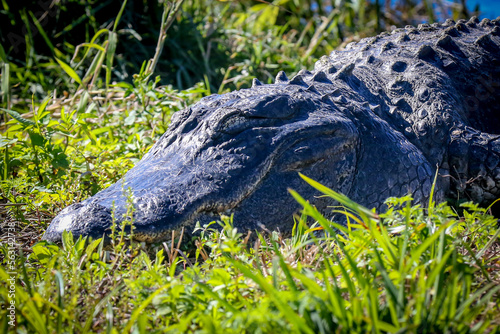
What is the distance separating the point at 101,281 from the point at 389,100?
2.33 m

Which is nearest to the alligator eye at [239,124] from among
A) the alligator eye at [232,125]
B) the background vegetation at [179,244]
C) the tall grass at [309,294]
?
the alligator eye at [232,125]

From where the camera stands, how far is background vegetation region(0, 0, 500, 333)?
1293mm

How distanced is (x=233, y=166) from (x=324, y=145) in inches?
21.6

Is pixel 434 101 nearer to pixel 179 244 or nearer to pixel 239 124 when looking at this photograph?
pixel 239 124

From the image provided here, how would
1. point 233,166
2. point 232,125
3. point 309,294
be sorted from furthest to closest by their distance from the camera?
point 232,125 < point 233,166 < point 309,294

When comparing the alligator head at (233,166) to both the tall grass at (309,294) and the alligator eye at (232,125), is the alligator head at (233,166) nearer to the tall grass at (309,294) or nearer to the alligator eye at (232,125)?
the alligator eye at (232,125)

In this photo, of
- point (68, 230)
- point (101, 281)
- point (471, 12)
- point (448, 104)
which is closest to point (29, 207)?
point (68, 230)

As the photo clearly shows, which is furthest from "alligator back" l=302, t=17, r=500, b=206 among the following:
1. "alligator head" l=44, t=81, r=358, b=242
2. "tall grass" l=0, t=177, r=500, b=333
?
"tall grass" l=0, t=177, r=500, b=333

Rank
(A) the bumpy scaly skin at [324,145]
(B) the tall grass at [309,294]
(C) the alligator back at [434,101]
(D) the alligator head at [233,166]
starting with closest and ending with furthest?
(B) the tall grass at [309,294] < (D) the alligator head at [233,166] < (A) the bumpy scaly skin at [324,145] < (C) the alligator back at [434,101]

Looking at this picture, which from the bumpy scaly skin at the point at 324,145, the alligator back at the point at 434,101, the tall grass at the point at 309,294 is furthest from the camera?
the alligator back at the point at 434,101

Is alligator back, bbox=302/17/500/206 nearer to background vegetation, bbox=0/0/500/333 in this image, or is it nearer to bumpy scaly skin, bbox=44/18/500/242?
bumpy scaly skin, bbox=44/18/500/242

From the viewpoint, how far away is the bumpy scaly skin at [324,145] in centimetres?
210

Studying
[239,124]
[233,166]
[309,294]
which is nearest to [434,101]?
[239,124]

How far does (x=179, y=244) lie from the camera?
1922 millimetres
